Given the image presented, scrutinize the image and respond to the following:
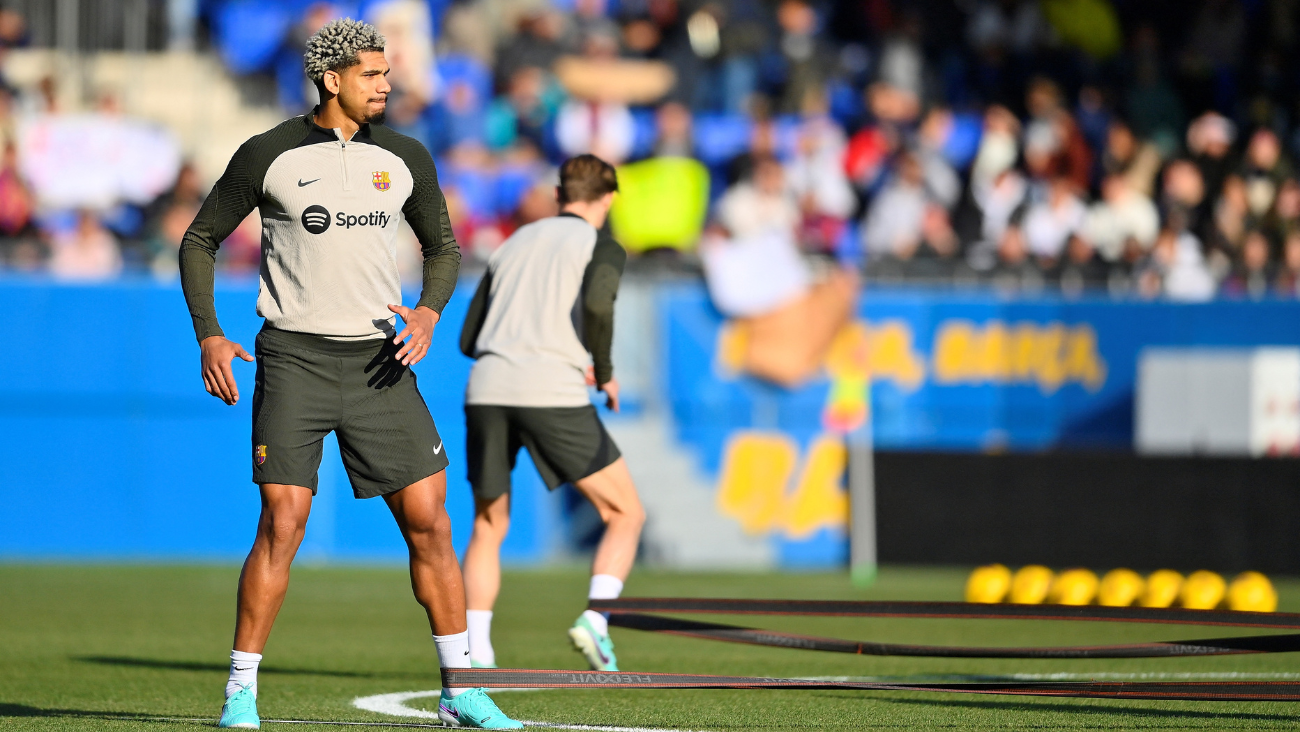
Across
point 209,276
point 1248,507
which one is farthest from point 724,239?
point 209,276

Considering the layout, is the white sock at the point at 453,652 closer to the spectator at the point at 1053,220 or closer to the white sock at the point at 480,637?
the white sock at the point at 480,637

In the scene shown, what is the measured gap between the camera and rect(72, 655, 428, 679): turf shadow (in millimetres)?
8352

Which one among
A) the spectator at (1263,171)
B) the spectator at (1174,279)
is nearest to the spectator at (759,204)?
the spectator at (1174,279)

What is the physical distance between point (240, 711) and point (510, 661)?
286cm

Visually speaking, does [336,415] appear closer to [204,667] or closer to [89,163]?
[204,667]

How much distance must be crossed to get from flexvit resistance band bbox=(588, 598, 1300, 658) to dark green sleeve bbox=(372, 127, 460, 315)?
1624mm

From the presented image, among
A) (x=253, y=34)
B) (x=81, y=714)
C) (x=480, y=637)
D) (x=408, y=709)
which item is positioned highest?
(x=253, y=34)

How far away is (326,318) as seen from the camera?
6078 millimetres

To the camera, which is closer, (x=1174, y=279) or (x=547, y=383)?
(x=547, y=383)

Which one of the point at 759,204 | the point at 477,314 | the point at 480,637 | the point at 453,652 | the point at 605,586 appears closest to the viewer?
the point at 453,652

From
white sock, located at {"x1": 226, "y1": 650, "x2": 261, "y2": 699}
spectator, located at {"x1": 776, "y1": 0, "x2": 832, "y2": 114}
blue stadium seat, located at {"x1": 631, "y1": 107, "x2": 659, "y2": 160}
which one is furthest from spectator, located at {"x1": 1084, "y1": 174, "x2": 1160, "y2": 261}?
white sock, located at {"x1": 226, "y1": 650, "x2": 261, "y2": 699}

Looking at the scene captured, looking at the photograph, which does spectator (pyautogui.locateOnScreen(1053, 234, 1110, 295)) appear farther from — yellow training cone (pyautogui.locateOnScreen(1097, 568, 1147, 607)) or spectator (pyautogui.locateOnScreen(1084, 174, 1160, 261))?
yellow training cone (pyautogui.locateOnScreen(1097, 568, 1147, 607))

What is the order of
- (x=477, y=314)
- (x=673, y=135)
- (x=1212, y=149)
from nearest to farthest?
1. (x=477, y=314)
2. (x=673, y=135)
3. (x=1212, y=149)

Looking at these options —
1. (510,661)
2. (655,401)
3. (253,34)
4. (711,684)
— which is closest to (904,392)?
(655,401)
